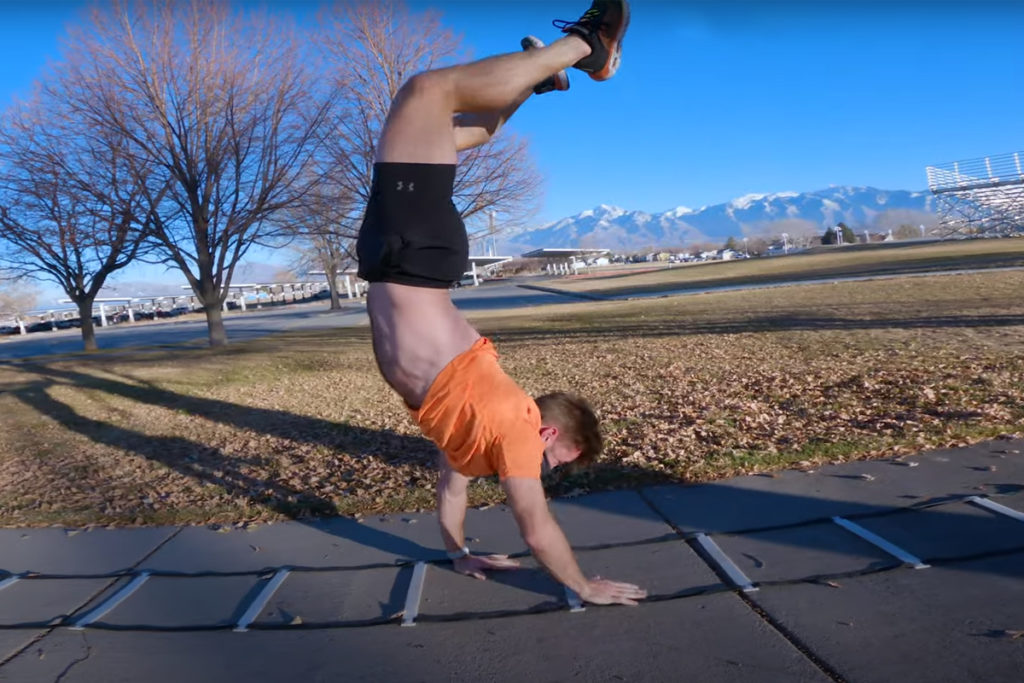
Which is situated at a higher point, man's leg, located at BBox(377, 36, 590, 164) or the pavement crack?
man's leg, located at BBox(377, 36, 590, 164)

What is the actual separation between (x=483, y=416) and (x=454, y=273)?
552 millimetres

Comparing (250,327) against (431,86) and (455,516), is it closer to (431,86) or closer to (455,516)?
(455,516)

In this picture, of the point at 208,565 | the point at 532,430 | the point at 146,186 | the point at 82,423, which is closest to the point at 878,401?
the point at 532,430

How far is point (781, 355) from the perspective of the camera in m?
9.98

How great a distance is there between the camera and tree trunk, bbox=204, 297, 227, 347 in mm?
17109

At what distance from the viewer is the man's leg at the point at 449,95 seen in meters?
2.51

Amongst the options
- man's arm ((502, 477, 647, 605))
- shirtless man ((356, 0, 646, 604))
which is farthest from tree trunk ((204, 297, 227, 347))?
man's arm ((502, 477, 647, 605))

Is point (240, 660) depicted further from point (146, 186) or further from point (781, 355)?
point (146, 186)

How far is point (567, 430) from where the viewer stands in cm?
330

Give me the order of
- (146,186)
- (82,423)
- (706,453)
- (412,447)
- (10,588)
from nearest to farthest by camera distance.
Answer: (10,588) → (706,453) → (412,447) → (82,423) → (146,186)

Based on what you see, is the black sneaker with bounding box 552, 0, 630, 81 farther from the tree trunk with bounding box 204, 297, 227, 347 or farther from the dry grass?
the dry grass

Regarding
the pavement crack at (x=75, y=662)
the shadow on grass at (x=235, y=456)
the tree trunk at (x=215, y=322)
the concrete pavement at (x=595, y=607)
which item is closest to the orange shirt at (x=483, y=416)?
the concrete pavement at (x=595, y=607)

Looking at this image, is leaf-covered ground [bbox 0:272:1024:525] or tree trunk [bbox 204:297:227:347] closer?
leaf-covered ground [bbox 0:272:1024:525]

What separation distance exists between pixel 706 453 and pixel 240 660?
139 inches
